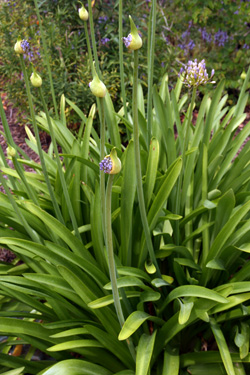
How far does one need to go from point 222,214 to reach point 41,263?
813 mm

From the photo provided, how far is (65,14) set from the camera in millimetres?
3941

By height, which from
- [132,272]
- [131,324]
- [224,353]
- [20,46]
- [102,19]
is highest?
[102,19]

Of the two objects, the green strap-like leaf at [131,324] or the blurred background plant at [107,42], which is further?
the blurred background plant at [107,42]

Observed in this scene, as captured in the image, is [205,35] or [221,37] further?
[205,35]

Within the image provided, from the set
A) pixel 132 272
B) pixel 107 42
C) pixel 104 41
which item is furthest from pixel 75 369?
pixel 107 42

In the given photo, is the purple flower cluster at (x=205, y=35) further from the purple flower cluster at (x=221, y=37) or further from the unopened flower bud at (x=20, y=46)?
the unopened flower bud at (x=20, y=46)

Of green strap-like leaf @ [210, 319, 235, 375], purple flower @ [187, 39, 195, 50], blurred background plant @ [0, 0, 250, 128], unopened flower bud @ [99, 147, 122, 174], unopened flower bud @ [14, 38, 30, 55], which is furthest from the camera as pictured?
purple flower @ [187, 39, 195, 50]

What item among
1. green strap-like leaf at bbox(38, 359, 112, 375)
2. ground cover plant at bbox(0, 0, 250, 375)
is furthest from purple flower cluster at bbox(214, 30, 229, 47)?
green strap-like leaf at bbox(38, 359, 112, 375)

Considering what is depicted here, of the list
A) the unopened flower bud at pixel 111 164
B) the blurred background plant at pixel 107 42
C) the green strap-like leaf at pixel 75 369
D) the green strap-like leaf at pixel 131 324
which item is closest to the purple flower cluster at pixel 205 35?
the blurred background plant at pixel 107 42

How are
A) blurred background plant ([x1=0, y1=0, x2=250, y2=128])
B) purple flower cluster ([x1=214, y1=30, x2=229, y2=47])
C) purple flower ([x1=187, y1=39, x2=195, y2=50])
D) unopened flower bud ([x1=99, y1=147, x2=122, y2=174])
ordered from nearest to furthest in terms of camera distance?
unopened flower bud ([x1=99, y1=147, x2=122, y2=174]) → blurred background plant ([x1=0, y1=0, x2=250, y2=128]) → purple flower cluster ([x1=214, y1=30, x2=229, y2=47]) → purple flower ([x1=187, y1=39, x2=195, y2=50])

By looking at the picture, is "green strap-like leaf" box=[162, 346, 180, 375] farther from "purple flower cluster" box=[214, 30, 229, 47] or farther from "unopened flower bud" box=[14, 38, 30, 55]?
"purple flower cluster" box=[214, 30, 229, 47]

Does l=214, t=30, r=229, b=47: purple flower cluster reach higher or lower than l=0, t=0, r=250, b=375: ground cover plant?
higher

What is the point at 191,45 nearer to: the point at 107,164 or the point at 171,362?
the point at 171,362

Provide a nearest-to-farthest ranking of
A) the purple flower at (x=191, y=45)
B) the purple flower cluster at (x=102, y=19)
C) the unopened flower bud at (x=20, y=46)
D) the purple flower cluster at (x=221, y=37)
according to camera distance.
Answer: the unopened flower bud at (x=20, y=46)
the purple flower cluster at (x=102, y=19)
the purple flower cluster at (x=221, y=37)
the purple flower at (x=191, y=45)
